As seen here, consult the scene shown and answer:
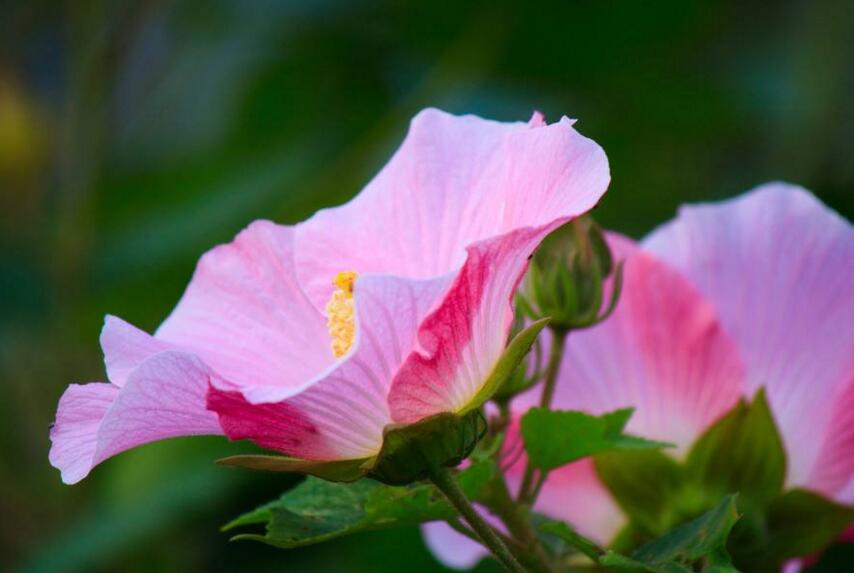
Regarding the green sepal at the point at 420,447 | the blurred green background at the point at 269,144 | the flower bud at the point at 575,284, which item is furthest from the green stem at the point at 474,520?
the blurred green background at the point at 269,144

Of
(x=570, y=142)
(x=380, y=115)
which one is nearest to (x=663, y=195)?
(x=380, y=115)

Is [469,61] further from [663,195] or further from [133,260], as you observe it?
[133,260]

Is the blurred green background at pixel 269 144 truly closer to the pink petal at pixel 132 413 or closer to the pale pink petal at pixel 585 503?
the pale pink petal at pixel 585 503

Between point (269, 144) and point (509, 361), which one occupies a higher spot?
point (269, 144)

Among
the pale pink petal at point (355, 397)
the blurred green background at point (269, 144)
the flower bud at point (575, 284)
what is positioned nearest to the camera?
the pale pink petal at point (355, 397)

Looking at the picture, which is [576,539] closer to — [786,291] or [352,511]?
[352,511]

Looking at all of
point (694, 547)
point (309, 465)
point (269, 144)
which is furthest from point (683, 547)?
point (269, 144)
